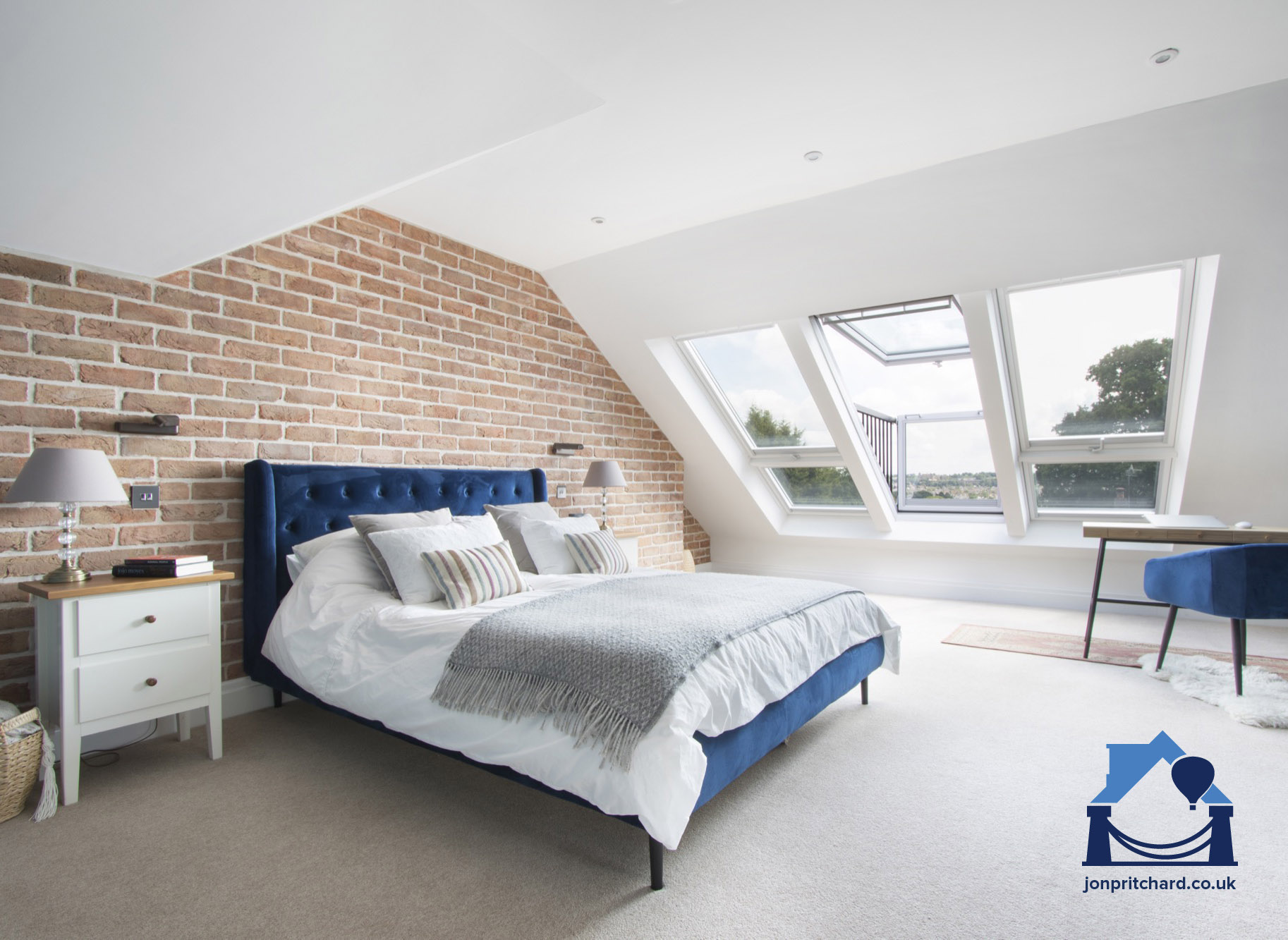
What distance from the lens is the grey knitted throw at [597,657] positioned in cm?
181

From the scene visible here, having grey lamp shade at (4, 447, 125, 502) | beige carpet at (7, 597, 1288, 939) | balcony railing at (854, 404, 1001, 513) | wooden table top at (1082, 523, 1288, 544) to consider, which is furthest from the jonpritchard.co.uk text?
balcony railing at (854, 404, 1001, 513)

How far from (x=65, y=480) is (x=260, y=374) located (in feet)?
3.43

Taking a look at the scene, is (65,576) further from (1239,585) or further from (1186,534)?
(1186,534)

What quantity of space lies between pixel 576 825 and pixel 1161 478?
451cm

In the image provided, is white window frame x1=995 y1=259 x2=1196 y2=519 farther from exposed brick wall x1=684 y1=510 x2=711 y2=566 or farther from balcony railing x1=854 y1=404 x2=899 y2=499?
exposed brick wall x1=684 y1=510 x2=711 y2=566

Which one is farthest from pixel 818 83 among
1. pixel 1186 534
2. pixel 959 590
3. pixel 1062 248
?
pixel 959 590

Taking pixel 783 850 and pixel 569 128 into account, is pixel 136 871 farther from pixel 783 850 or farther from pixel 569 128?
pixel 569 128

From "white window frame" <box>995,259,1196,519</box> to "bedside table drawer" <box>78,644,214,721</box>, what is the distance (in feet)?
14.2

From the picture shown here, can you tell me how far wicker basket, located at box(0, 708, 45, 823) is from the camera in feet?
6.81

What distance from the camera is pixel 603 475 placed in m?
4.80

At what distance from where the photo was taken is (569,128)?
281 cm

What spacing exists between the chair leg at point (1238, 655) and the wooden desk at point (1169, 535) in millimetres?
343

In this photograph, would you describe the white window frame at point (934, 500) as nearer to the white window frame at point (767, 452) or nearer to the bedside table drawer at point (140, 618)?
the white window frame at point (767, 452)

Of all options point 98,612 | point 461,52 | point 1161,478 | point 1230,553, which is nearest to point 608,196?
point 461,52
